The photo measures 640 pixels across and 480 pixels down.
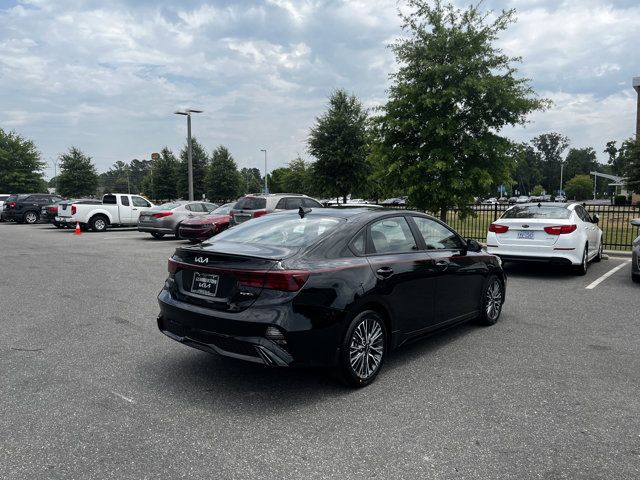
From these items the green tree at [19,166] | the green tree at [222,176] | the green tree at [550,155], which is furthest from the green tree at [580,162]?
the green tree at [19,166]

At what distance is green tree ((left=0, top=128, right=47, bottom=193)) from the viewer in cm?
4056

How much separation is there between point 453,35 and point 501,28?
1.40m

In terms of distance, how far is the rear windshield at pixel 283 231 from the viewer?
4.45 metres

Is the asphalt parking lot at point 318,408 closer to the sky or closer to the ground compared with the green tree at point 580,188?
closer to the ground

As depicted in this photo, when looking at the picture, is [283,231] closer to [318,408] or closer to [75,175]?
[318,408]

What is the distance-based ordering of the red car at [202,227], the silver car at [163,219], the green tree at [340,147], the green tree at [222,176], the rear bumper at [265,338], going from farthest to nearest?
the green tree at [222,176]
the green tree at [340,147]
the silver car at [163,219]
the red car at [202,227]
the rear bumper at [265,338]

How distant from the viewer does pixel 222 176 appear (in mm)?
46969

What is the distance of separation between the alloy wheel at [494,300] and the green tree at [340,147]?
2037 centimetres

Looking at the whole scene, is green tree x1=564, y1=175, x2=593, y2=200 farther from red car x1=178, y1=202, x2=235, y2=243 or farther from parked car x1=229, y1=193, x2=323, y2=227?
red car x1=178, y1=202, x2=235, y2=243

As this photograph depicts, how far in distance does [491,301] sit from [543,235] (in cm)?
425

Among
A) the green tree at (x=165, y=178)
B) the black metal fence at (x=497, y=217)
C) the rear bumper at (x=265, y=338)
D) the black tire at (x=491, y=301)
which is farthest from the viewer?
the green tree at (x=165, y=178)

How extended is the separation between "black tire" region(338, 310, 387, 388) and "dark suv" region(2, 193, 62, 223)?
99.9ft

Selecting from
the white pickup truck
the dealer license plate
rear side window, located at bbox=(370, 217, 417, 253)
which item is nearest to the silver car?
the white pickup truck

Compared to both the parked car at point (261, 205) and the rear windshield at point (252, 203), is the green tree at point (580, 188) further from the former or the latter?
the rear windshield at point (252, 203)
